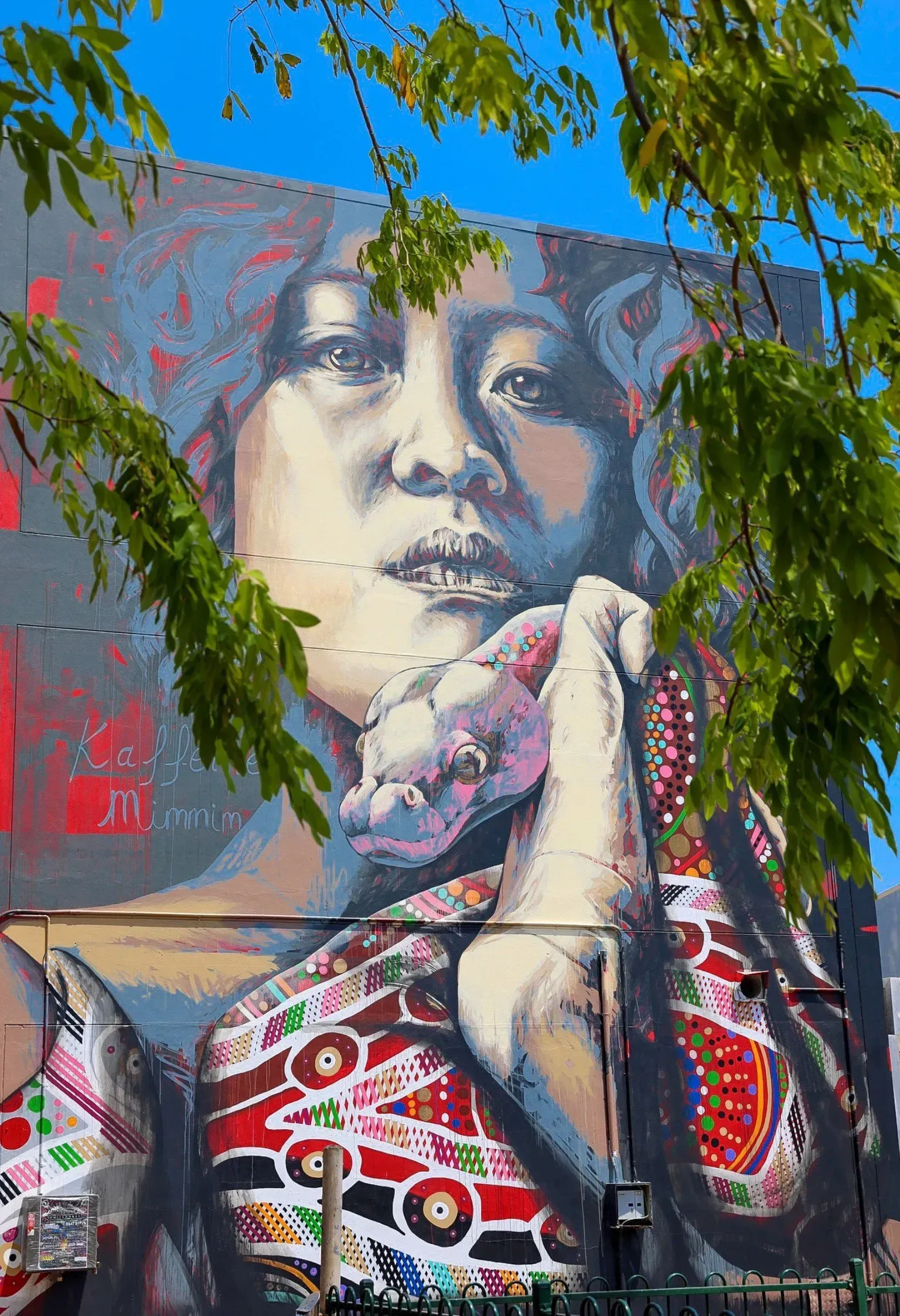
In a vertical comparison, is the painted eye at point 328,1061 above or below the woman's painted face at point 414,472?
below

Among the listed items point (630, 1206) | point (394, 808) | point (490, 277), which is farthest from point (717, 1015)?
point (490, 277)

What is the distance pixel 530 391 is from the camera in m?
12.9

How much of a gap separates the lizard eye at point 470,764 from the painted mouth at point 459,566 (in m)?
1.31

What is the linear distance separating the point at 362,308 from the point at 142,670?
3655 millimetres

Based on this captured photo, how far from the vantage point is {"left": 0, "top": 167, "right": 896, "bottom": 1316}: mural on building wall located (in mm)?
10445

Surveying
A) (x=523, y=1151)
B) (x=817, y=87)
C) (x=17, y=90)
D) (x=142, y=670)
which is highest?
(x=142, y=670)

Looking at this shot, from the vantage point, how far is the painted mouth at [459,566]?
12188 mm

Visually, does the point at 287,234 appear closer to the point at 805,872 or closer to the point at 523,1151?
the point at 523,1151

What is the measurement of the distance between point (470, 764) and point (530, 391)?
11.0 feet

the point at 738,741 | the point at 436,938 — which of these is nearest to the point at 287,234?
Result: the point at 436,938

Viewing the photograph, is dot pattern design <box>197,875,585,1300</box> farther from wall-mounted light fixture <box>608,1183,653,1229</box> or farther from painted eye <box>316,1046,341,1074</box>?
wall-mounted light fixture <box>608,1183,653,1229</box>

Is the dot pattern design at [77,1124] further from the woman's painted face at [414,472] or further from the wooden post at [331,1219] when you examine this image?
the wooden post at [331,1219]

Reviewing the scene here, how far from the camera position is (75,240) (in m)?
11.5

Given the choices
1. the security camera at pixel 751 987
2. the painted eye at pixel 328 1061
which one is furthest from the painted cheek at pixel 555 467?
the painted eye at pixel 328 1061
